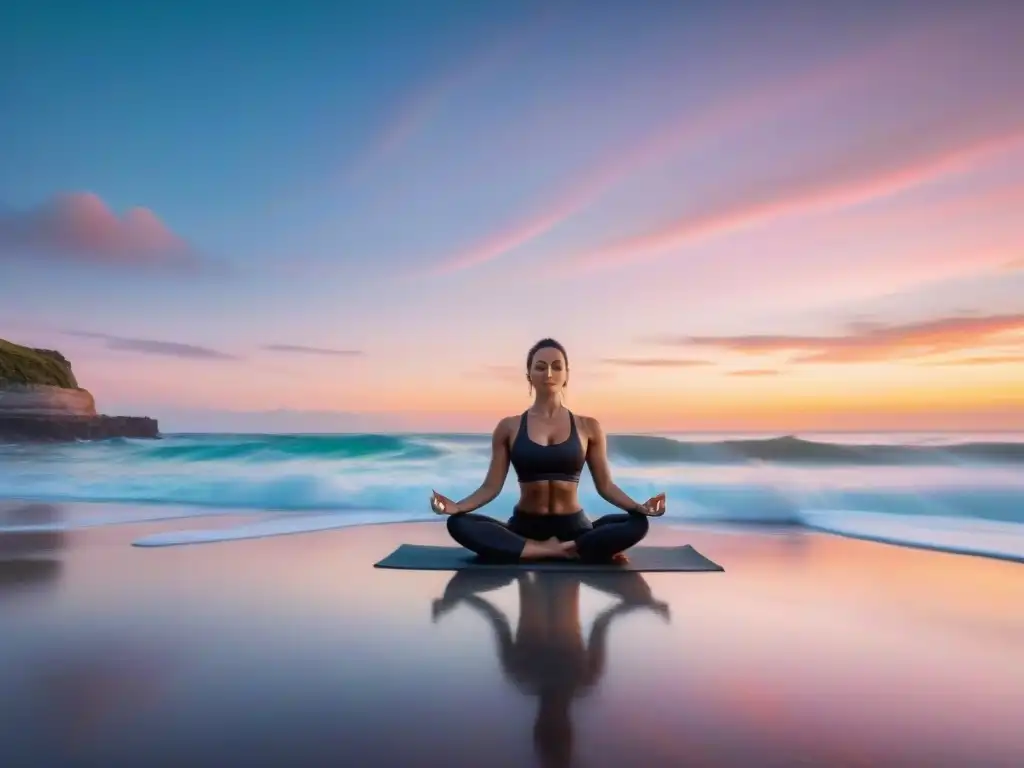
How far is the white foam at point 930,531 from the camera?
5008 mm

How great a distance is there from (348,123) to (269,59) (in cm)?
121

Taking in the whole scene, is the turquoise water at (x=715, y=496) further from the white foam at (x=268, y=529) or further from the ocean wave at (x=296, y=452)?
the ocean wave at (x=296, y=452)

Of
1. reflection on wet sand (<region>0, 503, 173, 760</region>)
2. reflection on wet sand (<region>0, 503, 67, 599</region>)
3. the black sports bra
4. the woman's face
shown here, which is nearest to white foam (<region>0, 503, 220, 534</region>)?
→ reflection on wet sand (<region>0, 503, 67, 599</region>)

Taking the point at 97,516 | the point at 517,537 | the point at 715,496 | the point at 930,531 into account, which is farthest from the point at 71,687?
the point at 715,496

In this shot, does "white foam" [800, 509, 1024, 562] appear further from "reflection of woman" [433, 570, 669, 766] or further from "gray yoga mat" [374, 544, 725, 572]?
"reflection of woman" [433, 570, 669, 766]

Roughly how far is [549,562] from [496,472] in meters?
0.69

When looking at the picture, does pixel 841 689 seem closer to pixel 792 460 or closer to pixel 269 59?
pixel 269 59

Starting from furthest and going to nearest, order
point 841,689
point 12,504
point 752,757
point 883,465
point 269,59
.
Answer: point 883,465 < point 269,59 < point 12,504 < point 841,689 < point 752,757

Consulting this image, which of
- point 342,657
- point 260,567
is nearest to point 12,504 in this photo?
point 260,567

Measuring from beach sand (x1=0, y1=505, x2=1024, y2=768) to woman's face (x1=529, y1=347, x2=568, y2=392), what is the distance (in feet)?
4.46

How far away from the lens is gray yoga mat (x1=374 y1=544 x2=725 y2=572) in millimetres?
4238

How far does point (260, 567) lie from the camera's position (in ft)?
13.8

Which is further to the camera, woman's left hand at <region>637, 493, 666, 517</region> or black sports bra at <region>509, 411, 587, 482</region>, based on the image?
black sports bra at <region>509, 411, 587, 482</region>

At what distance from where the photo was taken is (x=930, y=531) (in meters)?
5.90
